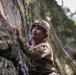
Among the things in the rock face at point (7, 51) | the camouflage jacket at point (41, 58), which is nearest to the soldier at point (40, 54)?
the camouflage jacket at point (41, 58)

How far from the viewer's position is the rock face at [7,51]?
394 cm

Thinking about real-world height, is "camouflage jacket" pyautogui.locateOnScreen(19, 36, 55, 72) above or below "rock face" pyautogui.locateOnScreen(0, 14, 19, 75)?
below

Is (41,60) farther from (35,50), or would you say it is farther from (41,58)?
(35,50)

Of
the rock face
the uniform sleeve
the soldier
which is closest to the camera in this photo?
the rock face

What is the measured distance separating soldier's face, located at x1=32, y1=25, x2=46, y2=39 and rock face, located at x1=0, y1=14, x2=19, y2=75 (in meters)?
0.91

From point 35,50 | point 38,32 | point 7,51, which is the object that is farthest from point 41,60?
point 7,51

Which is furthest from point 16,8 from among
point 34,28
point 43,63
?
point 43,63

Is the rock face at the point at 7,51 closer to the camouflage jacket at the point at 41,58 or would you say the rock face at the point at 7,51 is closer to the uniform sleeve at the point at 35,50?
the uniform sleeve at the point at 35,50

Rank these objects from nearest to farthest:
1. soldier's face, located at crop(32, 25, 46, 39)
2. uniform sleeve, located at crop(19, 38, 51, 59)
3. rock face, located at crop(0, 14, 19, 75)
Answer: rock face, located at crop(0, 14, 19, 75) < uniform sleeve, located at crop(19, 38, 51, 59) < soldier's face, located at crop(32, 25, 46, 39)

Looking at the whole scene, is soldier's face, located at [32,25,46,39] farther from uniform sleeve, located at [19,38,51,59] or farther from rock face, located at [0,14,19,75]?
rock face, located at [0,14,19,75]

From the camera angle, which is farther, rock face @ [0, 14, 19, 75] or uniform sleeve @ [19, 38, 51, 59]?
uniform sleeve @ [19, 38, 51, 59]

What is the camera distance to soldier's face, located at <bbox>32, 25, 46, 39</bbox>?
5.11 metres

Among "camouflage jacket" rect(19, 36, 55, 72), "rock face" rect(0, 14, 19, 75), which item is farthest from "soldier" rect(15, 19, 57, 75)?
"rock face" rect(0, 14, 19, 75)

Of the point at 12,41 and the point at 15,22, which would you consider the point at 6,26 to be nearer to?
the point at 12,41
